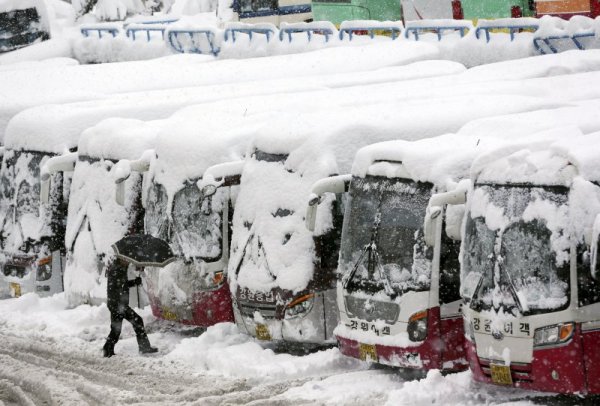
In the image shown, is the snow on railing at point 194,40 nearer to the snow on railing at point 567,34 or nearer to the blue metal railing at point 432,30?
the blue metal railing at point 432,30

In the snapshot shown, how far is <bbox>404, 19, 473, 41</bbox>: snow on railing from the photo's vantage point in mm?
29047

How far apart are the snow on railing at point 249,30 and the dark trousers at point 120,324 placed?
21116 millimetres

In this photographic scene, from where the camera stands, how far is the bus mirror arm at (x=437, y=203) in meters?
11.5

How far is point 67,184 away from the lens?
1756cm

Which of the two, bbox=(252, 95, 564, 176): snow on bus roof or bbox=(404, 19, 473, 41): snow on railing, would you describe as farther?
bbox=(404, 19, 473, 41): snow on railing

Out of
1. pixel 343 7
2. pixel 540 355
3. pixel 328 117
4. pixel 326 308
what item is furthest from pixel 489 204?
pixel 343 7

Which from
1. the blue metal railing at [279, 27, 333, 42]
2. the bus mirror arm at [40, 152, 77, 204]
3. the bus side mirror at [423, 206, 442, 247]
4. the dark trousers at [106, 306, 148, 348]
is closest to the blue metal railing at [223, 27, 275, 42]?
the blue metal railing at [279, 27, 333, 42]

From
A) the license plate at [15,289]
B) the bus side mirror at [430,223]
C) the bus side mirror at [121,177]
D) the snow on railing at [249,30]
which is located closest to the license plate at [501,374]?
the bus side mirror at [430,223]

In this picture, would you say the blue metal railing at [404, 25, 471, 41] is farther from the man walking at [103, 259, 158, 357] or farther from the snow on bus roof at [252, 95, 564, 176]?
the man walking at [103, 259, 158, 357]

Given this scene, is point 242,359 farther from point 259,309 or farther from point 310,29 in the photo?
point 310,29

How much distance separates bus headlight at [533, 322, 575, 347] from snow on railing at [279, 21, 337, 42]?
22909 mm

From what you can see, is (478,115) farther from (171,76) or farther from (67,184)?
(171,76)

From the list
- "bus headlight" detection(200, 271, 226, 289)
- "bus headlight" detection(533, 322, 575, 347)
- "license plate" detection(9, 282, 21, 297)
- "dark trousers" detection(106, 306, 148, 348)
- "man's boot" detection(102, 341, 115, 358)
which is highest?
"bus headlight" detection(533, 322, 575, 347)

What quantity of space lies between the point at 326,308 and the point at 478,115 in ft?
13.2
